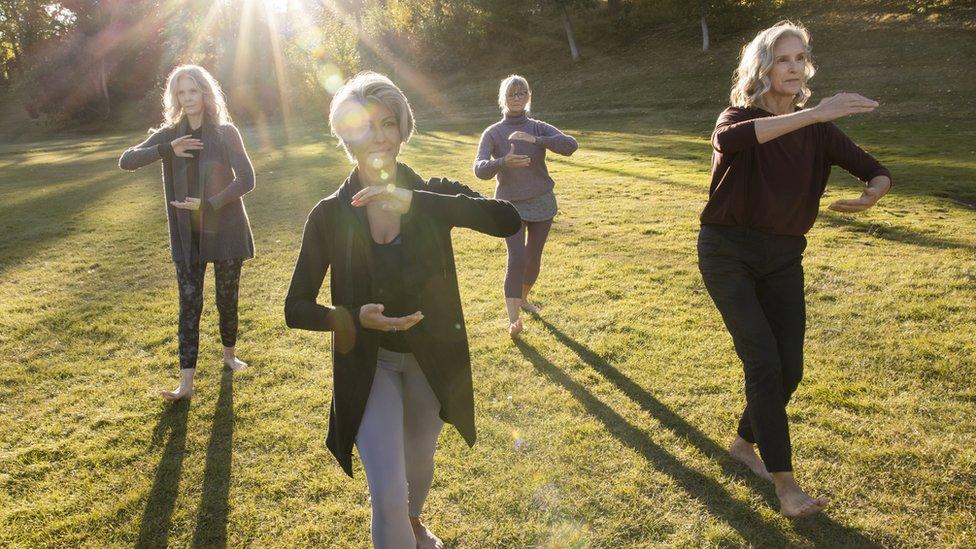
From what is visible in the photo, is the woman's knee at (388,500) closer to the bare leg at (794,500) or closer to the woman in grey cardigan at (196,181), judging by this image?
the bare leg at (794,500)

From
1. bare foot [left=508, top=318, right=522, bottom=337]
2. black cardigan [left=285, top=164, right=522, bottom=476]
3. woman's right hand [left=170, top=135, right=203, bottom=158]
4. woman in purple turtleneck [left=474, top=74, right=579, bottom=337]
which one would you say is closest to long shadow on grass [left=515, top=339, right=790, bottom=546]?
bare foot [left=508, top=318, right=522, bottom=337]

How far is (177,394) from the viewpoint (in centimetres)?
520

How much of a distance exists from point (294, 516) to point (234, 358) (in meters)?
2.65

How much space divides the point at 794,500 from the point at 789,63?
7.87 feet

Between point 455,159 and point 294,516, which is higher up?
point 455,159

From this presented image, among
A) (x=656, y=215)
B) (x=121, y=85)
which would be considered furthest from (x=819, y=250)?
(x=121, y=85)

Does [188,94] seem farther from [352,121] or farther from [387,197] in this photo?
[387,197]

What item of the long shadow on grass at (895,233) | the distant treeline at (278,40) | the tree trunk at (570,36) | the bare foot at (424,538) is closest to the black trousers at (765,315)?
the bare foot at (424,538)

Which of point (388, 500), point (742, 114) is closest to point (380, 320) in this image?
point (388, 500)

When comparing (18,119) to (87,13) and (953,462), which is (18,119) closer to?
(87,13)

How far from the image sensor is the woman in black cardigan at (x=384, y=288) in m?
2.50

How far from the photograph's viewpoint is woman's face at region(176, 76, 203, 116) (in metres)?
4.70

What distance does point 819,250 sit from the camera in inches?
342

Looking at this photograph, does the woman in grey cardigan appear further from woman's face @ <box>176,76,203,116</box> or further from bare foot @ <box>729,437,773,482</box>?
bare foot @ <box>729,437,773,482</box>
